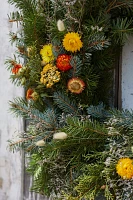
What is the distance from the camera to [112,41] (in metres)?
0.90

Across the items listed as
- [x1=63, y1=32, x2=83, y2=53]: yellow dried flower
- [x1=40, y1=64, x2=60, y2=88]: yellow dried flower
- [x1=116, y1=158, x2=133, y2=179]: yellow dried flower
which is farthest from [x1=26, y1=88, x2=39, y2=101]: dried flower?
[x1=116, y1=158, x2=133, y2=179]: yellow dried flower

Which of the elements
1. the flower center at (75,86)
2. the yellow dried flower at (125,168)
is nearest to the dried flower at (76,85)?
the flower center at (75,86)

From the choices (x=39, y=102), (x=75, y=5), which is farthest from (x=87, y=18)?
(x=39, y=102)

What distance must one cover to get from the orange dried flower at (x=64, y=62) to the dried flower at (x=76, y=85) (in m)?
0.03

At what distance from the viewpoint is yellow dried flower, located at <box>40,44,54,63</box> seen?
0.89 meters

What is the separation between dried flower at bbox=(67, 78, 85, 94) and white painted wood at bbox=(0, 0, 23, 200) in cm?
29

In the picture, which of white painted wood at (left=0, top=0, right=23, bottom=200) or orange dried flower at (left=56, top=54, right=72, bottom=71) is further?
white painted wood at (left=0, top=0, right=23, bottom=200)

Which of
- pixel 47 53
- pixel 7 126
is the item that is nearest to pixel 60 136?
pixel 47 53

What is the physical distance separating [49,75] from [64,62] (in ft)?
0.17

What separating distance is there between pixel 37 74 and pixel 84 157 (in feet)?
0.81

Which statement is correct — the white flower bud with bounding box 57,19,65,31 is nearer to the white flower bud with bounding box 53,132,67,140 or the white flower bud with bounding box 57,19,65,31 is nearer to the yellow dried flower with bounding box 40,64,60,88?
the yellow dried flower with bounding box 40,64,60,88

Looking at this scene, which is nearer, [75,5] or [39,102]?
[75,5]

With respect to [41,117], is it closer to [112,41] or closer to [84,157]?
[84,157]

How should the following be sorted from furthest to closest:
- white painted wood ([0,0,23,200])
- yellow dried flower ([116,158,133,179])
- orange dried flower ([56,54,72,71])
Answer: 1. white painted wood ([0,0,23,200])
2. orange dried flower ([56,54,72,71])
3. yellow dried flower ([116,158,133,179])
